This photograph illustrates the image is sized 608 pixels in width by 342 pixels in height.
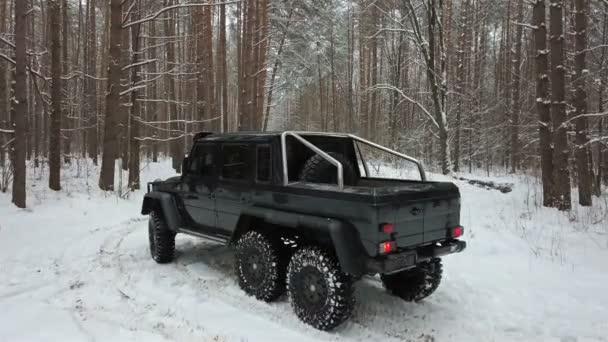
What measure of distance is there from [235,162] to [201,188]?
0.83 metres

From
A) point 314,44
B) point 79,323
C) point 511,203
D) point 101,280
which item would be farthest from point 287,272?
point 314,44

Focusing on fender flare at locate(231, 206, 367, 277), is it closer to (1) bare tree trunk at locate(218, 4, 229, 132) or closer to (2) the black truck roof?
(2) the black truck roof

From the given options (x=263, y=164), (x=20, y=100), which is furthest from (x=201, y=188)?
(x=20, y=100)

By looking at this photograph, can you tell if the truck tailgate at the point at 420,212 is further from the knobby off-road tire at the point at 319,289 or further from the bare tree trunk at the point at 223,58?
the bare tree trunk at the point at 223,58

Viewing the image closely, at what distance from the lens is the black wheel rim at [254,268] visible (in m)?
5.01

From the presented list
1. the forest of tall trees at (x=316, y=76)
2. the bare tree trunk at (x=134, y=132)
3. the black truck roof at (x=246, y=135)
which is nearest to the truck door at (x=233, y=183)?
the black truck roof at (x=246, y=135)

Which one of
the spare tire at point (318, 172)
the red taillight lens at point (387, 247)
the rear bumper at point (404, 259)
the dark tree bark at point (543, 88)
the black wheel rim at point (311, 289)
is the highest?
the dark tree bark at point (543, 88)

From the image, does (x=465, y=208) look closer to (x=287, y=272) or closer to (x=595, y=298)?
(x=595, y=298)

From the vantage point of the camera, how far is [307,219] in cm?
437

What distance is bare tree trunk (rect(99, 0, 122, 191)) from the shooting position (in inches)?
460

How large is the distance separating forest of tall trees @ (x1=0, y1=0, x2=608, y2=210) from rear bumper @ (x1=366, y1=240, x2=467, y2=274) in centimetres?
601

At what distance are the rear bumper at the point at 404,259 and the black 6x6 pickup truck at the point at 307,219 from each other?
12mm

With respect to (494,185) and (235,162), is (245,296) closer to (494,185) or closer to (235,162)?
(235,162)

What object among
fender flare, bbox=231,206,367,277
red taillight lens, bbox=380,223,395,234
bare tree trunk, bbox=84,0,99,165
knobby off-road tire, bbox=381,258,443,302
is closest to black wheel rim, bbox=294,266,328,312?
fender flare, bbox=231,206,367,277
